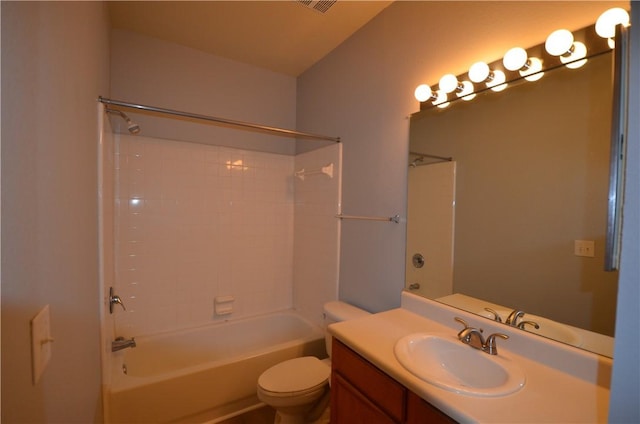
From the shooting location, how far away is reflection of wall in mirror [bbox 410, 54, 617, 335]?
953 millimetres

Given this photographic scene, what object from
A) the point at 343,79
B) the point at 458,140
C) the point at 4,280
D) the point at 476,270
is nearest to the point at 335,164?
the point at 343,79

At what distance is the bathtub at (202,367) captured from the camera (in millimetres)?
1604

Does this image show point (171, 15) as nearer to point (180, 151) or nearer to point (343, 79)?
point (180, 151)

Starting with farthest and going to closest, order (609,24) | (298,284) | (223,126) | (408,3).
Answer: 1. (298,284)
2. (223,126)
3. (408,3)
4. (609,24)

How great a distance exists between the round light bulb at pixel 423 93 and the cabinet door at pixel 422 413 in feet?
4.43

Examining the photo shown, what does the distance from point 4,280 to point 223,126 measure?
7.12ft

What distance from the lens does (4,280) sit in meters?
0.42

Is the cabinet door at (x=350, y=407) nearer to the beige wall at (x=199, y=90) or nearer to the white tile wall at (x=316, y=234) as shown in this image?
the white tile wall at (x=316, y=234)

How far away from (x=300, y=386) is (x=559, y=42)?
1.97m

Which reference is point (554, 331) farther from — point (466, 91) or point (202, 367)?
point (202, 367)

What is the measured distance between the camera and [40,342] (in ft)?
1.78

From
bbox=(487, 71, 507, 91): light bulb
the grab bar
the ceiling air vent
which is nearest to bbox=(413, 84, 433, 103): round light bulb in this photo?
bbox=(487, 71, 507, 91): light bulb

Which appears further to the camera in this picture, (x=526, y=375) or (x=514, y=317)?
(x=514, y=317)

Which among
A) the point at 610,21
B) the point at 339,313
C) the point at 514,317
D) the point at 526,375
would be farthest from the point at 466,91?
the point at 339,313
